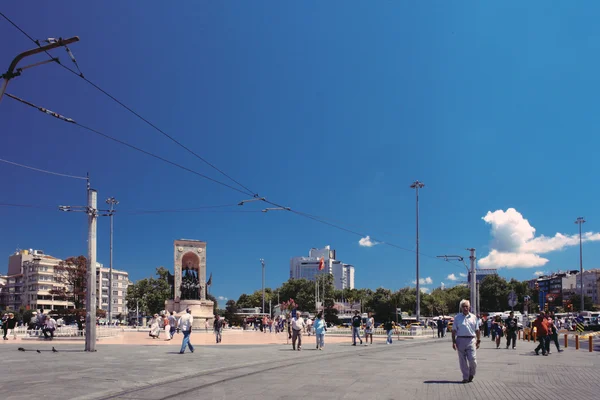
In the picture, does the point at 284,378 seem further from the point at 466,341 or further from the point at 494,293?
the point at 494,293

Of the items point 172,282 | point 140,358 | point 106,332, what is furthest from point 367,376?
point 172,282

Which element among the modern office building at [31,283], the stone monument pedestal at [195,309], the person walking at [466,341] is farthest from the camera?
the modern office building at [31,283]

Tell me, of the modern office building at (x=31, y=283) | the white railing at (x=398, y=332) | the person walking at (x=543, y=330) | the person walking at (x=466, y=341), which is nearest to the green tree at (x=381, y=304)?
the white railing at (x=398, y=332)

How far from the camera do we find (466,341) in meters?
11.4

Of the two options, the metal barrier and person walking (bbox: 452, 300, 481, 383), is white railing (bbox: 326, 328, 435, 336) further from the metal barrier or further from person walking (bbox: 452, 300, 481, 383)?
person walking (bbox: 452, 300, 481, 383)

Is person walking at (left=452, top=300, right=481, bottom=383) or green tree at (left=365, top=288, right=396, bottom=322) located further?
green tree at (left=365, top=288, right=396, bottom=322)

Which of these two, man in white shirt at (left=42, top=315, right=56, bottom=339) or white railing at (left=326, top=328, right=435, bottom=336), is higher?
man in white shirt at (left=42, top=315, right=56, bottom=339)

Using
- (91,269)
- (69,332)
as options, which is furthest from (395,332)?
(91,269)

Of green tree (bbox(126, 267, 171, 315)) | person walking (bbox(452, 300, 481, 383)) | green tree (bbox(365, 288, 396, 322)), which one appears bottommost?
green tree (bbox(365, 288, 396, 322))

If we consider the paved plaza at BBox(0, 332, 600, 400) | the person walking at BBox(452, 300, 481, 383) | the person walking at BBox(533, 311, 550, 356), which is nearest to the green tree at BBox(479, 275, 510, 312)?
the person walking at BBox(533, 311, 550, 356)

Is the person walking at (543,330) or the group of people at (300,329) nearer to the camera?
the person walking at (543,330)

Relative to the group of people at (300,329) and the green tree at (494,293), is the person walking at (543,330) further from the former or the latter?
the green tree at (494,293)

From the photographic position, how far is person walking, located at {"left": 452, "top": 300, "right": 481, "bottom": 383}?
11441 mm

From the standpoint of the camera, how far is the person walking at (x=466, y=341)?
37.5 ft
